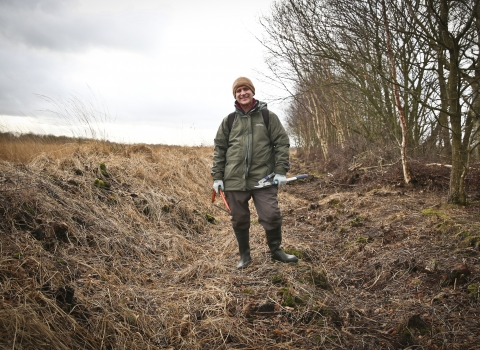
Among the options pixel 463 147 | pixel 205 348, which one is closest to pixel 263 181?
pixel 205 348

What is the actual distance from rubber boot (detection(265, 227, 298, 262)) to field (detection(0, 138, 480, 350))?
11 centimetres

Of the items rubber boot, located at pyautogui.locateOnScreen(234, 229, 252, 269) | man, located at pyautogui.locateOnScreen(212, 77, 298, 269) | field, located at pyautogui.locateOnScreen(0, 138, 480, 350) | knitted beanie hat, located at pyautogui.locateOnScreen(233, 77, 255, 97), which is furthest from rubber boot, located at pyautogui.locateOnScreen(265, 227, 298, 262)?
knitted beanie hat, located at pyautogui.locateOnScreen(233, 77, 255, 97)

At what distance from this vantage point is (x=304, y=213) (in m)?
6.41

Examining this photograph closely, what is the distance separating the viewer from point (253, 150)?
3451mm

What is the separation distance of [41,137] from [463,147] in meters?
7.86

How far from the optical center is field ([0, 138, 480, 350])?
208cm

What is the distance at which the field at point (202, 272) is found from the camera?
208 cm

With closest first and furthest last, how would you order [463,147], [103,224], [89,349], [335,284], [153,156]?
[89,349] → [335,284] → [103,224] → [463,147] → [153,156]

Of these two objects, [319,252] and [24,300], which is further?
[319,252]

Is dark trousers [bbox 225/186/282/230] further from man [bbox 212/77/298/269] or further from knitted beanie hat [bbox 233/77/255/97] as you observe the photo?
knitted beanie hat [bbox 233/77/255/97]

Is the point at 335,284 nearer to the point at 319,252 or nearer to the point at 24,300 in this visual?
the point at 319,252

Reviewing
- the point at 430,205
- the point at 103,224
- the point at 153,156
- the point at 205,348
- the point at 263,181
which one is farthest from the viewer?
the point at 153,156

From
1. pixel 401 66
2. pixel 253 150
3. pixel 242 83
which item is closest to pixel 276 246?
pixel 253 150

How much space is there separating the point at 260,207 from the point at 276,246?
498 mm
